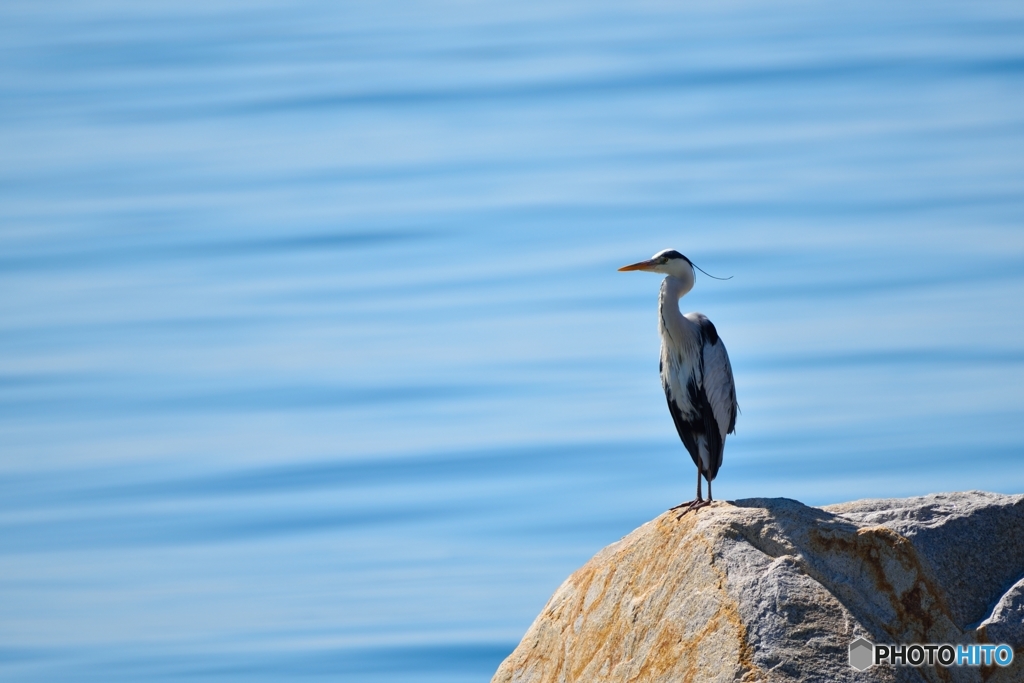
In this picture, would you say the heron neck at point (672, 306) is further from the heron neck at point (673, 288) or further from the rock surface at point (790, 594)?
the rock surface at point (790, 594)

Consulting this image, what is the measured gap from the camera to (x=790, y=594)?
655 cm

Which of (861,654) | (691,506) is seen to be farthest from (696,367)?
(861,654)

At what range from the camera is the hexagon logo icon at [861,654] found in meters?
6.38

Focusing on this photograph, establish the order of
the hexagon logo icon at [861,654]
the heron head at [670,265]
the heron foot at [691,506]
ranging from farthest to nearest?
the heron head at [670,265] → the heron foot at [691,506] → the hexagon logo icon at [861,654]

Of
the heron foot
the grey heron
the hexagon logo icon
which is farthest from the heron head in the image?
the hexagon logo icon

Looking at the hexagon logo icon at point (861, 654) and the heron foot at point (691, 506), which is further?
the heron foot at point (691, 506)

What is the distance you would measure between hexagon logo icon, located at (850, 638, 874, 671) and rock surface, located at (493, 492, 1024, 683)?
0.13ft

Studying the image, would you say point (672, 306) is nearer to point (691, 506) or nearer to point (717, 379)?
point (717, 379)

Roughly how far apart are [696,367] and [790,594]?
3211 mm

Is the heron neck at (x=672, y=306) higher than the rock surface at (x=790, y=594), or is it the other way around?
the heron neck at (x=672, y=306)

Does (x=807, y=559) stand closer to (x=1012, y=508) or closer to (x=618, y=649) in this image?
(x=618, y=649)

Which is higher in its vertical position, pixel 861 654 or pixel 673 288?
pixel 673 288

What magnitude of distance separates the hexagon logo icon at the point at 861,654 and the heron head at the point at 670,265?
376 cm

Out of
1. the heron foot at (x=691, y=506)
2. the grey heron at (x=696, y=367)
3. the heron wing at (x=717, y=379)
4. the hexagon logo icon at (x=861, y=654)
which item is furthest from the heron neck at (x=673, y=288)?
the hexagon logo icon at (x=861, y=654)
